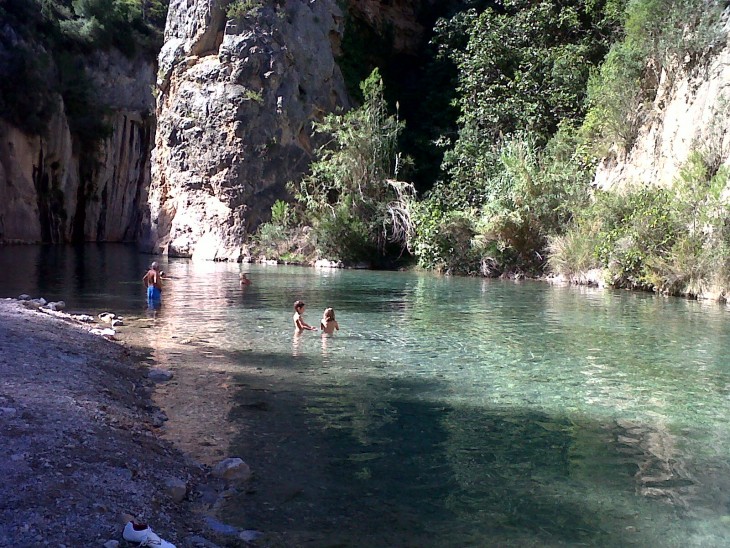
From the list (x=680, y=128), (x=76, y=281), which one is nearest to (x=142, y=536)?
(x=76, y=281)

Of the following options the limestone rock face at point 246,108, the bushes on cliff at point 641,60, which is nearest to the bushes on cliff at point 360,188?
the limestone rock face at point 246,108

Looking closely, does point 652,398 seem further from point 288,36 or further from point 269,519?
point 288,36

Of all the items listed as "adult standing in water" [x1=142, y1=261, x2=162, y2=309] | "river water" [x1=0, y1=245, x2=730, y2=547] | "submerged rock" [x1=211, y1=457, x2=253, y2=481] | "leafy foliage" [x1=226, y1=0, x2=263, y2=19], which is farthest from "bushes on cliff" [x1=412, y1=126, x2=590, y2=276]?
"submerged rock" [x1=211, y1=457, x2=253, y2=481]

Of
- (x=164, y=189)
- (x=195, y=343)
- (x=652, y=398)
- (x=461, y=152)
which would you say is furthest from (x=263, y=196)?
(x=652, y=398)

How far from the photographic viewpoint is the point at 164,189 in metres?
40.8

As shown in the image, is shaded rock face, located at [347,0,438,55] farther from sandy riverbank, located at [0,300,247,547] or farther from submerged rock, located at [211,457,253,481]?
submerged rock, located at [211,457,253,481]

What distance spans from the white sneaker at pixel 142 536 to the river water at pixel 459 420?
3.16ft

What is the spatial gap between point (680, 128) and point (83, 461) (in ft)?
75.3

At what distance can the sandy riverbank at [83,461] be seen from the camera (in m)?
4.08

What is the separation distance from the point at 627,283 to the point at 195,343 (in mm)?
15429

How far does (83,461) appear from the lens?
5.05m

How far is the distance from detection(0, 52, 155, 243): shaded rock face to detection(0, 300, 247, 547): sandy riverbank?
130 ft

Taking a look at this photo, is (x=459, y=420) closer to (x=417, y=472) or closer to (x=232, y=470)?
(x=417, y=472)

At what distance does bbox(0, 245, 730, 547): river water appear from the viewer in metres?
4.99
